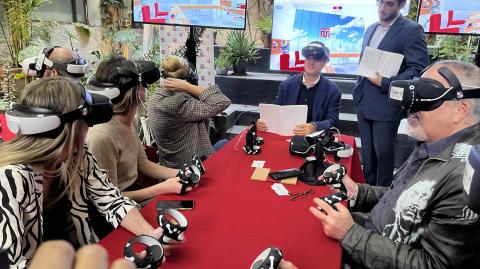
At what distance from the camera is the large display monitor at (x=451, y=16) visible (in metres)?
3.56

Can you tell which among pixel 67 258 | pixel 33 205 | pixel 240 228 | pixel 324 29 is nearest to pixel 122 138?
pixel 33 205

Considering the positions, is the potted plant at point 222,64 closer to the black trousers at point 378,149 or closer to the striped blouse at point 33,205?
the black trousers at point 378,149

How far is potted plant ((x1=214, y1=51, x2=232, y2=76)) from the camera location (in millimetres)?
5742

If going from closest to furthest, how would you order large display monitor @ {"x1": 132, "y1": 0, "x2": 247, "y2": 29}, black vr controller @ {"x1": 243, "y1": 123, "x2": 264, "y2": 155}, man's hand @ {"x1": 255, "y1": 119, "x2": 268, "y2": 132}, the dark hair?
the dark hair, black vr controller @ {"x1": 243, "y1": 123, "x2": 264, "y2": 155}, man's hand @ {"x1": 255, "y1": 119, "x2": 268, "y2": 132}, large display monitor @ {"x1": 132, "y1": 0, "x2": 247, "y2": 29}

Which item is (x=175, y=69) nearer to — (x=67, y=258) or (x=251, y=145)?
(x=251, y=145)

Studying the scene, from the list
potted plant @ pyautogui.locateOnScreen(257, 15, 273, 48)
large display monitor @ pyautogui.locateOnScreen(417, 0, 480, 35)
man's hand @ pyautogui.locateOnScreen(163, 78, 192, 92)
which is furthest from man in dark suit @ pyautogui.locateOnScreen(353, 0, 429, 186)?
potted plant @ pyautogui.locateOnScreen(257, 15, 273, 48)

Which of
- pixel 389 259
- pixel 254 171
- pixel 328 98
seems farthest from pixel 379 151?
pixel 389 259

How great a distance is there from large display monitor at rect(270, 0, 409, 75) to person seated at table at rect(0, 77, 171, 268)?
5051 mm

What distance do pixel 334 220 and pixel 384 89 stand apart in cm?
192

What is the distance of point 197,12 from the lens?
375 cm

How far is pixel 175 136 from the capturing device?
2.74 metres

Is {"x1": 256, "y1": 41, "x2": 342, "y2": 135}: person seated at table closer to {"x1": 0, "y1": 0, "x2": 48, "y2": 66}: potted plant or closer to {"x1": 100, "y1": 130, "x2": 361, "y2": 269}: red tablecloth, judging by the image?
{"x1": 100, "y1": 130, "x2": 361, "y2": 269}: red tablecloth

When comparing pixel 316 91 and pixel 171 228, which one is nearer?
pixel 171 228

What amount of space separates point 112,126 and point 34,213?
2.48ft
